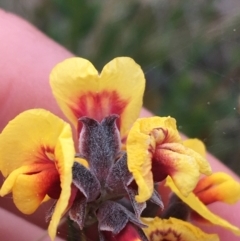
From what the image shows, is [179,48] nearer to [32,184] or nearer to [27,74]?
[27,74]

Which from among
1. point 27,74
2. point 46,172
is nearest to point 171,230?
point 46,172

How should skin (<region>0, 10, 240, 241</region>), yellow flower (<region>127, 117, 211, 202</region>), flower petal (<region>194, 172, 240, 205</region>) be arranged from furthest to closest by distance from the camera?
skin (<region>0, 10, 240, 241</region>), flower petal (<region>194, 172, 240, 205</region>), yellow flower (<region>127, 117, 211, 202</region>)

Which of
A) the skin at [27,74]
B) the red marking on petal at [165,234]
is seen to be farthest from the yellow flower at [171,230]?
the skin at [27,74]

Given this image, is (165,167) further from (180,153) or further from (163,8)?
(163,8)

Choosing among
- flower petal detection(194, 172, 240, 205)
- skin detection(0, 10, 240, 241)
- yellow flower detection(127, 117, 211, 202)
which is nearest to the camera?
yellow flower detection(127, 117, 211, 202)

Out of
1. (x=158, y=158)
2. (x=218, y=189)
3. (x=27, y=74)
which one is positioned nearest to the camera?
(x=158, y=158)

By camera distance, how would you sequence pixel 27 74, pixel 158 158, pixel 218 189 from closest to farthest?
pixel 158 158
pixel 218 189
pixel 27 74

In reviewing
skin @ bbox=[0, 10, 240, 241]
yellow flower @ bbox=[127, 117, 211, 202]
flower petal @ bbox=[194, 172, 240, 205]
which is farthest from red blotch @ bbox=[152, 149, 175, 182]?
skin @ bbox=[0, 10, 240, 241]

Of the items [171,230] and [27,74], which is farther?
[27,74]

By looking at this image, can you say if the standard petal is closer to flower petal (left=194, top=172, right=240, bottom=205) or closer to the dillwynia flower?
the dillwynia flower
